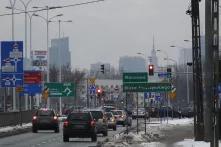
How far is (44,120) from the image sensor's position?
55250 millimetres

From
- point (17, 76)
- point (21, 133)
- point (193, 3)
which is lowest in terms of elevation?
point (21, 133)

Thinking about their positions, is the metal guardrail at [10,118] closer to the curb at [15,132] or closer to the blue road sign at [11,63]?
the curb at [15,132]

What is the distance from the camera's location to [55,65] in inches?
6304

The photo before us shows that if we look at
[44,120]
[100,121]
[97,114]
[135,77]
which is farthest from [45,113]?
[135,77]

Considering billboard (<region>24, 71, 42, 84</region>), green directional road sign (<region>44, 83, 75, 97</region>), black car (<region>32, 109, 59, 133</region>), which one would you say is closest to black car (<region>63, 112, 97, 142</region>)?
black car (<region>32, 109, 59, 133</region>)

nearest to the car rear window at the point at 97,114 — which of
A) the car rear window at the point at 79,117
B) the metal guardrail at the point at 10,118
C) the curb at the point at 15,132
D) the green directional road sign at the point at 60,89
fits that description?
the car rear window at the point at 79,117

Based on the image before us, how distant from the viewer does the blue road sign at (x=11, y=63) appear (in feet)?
179

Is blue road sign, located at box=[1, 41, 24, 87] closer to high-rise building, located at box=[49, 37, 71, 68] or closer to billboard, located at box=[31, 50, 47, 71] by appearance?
billboard, located at box=[31, 50, 47, 71]

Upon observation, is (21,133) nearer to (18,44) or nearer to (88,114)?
(18,44)

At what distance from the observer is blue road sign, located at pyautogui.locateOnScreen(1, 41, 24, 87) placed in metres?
54.6

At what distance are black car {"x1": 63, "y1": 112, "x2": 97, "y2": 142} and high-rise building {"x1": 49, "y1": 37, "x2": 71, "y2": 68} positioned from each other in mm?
66954

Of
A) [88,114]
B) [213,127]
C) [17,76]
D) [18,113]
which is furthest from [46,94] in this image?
[213,127]

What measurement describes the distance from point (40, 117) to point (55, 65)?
10554cm

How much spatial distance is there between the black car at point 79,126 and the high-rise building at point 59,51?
220ft
